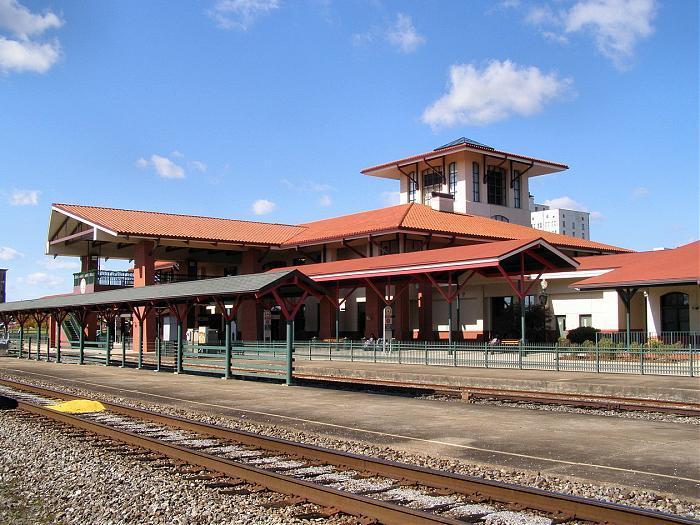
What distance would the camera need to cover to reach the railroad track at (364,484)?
6.64 m

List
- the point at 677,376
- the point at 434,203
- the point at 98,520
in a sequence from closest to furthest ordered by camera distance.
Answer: the point at 98,520, the point at 677,376, the point at 434,203

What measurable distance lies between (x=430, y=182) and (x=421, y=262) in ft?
81.6

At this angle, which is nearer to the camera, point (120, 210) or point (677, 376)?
point (677, 376)

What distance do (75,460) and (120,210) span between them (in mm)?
38194

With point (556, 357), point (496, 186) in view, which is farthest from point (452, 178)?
point (556, 357)

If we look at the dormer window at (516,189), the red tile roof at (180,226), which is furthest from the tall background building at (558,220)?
the red tile roof at (180,226)

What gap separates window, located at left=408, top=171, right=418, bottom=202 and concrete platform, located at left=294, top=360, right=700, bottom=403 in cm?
3069

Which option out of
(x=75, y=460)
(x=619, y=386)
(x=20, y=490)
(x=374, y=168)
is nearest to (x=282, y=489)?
(x=20, y=490)

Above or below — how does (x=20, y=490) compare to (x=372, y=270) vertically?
below

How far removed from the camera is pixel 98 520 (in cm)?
700

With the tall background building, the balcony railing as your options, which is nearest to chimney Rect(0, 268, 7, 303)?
the balcony railing

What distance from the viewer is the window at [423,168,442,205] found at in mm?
53688

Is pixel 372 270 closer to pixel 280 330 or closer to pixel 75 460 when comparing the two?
pixel 280 330

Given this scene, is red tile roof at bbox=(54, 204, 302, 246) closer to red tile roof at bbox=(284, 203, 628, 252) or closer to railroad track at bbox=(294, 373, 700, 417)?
red tile roof at bbox=(284, 203, 628, 252)
